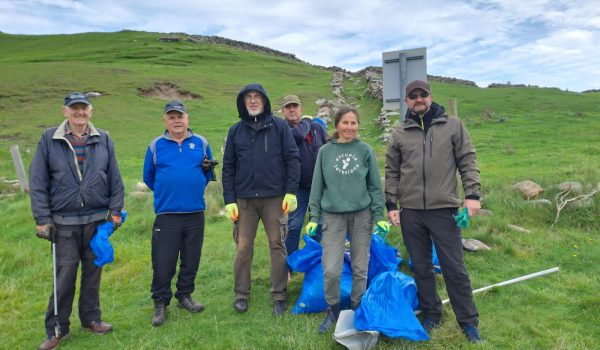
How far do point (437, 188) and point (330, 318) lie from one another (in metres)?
1.46

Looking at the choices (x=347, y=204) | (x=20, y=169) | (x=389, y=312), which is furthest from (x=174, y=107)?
(x=20, y=169)

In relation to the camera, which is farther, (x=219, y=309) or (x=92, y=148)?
(x=219, y=309)

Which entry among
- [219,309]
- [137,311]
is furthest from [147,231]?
[219,309]

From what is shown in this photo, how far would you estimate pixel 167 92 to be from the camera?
29.0 meters

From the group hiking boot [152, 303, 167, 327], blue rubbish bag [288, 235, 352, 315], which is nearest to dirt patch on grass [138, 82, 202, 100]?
hiking boot [152, 303, 167, 327]

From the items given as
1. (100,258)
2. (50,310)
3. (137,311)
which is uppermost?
(100,258)

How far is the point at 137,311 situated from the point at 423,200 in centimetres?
312

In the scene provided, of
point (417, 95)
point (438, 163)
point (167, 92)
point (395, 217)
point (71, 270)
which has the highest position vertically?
point (167, 92)

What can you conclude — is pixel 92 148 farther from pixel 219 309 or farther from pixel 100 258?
pixel 219 309

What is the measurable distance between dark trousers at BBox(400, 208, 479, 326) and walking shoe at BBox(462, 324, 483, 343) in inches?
1.5

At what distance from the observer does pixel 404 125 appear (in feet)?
11.6

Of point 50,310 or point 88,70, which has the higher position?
point 88,70

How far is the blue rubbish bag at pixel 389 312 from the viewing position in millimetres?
3152

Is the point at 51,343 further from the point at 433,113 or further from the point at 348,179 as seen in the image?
the point at 433,113
